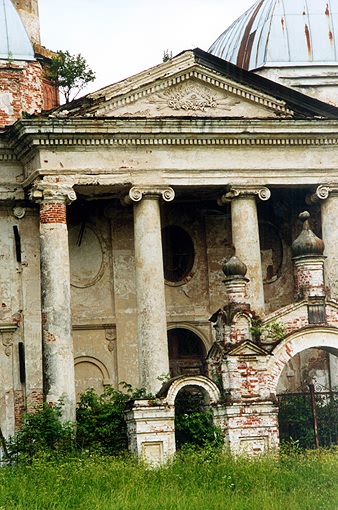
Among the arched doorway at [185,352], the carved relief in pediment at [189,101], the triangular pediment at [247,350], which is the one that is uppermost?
the carved relief in pediment at [189,101]

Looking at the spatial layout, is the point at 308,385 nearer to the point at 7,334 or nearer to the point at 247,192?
the point at 247,192

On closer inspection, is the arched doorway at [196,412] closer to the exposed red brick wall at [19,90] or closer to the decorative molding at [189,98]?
the decorative molding at [189,98]

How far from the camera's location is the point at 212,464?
20.3 metres

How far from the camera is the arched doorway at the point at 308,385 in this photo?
869 inches

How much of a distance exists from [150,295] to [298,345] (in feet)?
15.6

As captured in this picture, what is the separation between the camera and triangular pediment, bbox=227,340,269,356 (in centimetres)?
2184

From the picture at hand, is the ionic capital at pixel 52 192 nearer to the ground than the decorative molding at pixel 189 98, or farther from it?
nearer to the ground

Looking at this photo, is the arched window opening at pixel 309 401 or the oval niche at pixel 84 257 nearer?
the arched window opening at pixel 309 401

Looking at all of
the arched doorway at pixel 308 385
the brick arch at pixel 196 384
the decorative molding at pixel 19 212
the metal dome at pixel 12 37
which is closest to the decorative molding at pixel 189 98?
the decorative molding at pixel 19 212

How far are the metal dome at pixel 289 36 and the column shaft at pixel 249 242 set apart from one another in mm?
5783

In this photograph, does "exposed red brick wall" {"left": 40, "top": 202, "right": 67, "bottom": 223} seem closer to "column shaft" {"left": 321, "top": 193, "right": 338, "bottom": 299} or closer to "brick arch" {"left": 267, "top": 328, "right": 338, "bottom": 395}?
"column shaft" {"left": 321, "top": 193, "right": 338, "bottom": 299}

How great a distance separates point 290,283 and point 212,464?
33.3ft

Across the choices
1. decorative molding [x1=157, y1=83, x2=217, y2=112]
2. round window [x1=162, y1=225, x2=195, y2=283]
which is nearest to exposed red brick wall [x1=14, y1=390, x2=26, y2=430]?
round window [x1=162, y1=225, x2=195, y2=283]

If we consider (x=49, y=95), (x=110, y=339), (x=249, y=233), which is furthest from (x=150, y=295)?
(x=49, y=95)
